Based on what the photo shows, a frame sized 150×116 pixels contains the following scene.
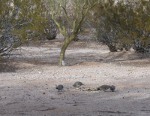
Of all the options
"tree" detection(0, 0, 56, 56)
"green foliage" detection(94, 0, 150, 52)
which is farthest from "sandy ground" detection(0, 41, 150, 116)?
"green foliage" detection(94, 0, 150, 52)

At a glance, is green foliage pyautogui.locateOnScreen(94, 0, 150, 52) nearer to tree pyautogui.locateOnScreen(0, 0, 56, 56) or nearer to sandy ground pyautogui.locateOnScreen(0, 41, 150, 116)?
sandy ground pyautogui.locateOnScreen(0, 41, 150, 116)

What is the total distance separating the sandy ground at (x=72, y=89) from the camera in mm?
7879

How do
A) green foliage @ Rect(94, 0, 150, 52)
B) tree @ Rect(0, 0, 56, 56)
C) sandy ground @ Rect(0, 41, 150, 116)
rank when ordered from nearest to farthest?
1. sandy ground @ Rect(0, 41, 150, 116)
2. tree @ Rect(0, 0, 56, 56)
3. green foliage @ Rect(94, 0, 150, 52)

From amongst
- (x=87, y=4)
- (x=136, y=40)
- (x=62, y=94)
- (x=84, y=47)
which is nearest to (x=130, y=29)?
(x=136, y=40)

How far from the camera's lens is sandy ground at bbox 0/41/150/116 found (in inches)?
310

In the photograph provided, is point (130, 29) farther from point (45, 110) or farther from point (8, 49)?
point (45, 110)

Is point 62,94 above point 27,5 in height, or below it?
below

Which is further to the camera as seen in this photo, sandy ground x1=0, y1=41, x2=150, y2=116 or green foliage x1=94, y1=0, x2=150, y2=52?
green foliage x1=94, y1=0, x2=150, y2=52

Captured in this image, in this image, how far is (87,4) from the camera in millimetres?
16266

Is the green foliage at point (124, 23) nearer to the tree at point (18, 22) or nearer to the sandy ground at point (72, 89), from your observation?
the sandy ground at point (72, 89)

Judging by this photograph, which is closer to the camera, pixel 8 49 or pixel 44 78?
pixel 44 78

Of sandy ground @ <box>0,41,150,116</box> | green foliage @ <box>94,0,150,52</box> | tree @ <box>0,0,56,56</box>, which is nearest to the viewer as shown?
sandy ground @ <box>0,41,150,116</box>

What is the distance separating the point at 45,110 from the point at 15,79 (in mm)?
4347

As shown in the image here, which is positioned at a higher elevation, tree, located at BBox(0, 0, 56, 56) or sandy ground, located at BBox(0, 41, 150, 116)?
tree, located at BBox(0, 0, 56, 56)
